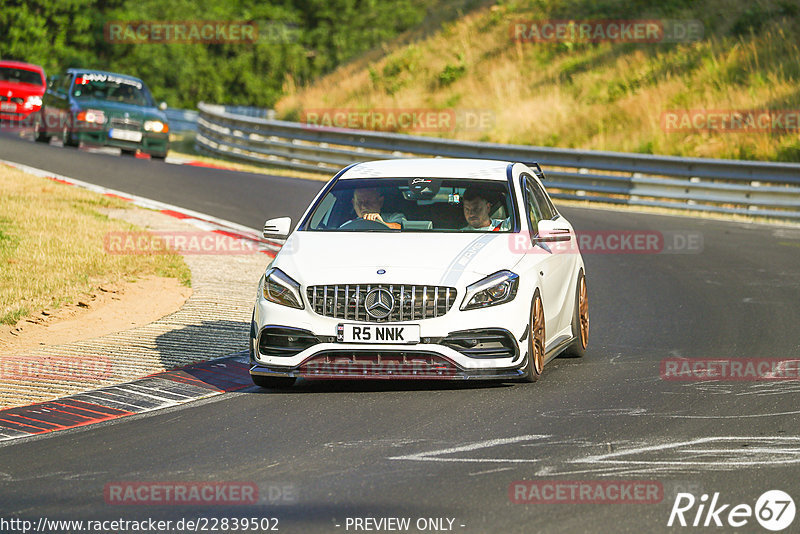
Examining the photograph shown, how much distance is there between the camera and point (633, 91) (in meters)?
32.3

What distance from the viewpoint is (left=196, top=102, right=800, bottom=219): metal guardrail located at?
22.8m

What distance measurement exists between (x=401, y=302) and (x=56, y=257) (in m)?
7.04

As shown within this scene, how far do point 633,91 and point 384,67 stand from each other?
10.9 meters

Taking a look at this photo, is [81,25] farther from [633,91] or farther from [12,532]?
[12,532]

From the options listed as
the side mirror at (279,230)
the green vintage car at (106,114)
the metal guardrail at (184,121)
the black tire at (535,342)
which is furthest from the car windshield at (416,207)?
the metal guardrail at (184,121)

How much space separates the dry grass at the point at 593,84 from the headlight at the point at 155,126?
25.6 feet

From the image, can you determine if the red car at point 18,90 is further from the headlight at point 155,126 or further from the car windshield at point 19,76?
the headlight at point 155,126

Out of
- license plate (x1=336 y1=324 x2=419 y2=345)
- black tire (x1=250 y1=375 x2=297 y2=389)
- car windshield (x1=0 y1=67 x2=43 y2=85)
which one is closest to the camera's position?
license plate (x1=336 y1=324 x2=419 y2=345)

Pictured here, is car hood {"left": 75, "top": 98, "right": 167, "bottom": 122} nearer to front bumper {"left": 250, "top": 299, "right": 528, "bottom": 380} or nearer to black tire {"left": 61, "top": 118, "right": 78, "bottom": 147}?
black tire {"left": 61, "top": 118, "right": 78, "bottom": 147}

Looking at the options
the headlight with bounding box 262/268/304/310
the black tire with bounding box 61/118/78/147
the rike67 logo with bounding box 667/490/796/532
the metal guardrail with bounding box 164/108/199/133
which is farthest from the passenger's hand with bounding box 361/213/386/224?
the metal guardrail with bounding box 164/108/199/133

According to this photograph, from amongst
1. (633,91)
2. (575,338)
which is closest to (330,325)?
(575,338)

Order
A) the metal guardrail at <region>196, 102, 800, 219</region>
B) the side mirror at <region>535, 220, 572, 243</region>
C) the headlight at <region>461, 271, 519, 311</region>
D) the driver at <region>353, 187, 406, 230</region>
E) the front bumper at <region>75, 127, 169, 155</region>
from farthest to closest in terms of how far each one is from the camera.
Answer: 1. the front bumper at <region>75, 127, 169, 155</region>
2. the metal guardrail at <region>196, 102, 800, 219</region>
3. the driver at <region>353, 187, 406, 230</region>
4. the side mirror at <region>535, 220, 572, 243</region>
5. the headlight at <region>461, 271, 519, 311</region>

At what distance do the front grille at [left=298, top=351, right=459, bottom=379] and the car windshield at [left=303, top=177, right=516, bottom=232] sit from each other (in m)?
1.31

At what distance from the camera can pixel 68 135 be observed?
29203 mm
